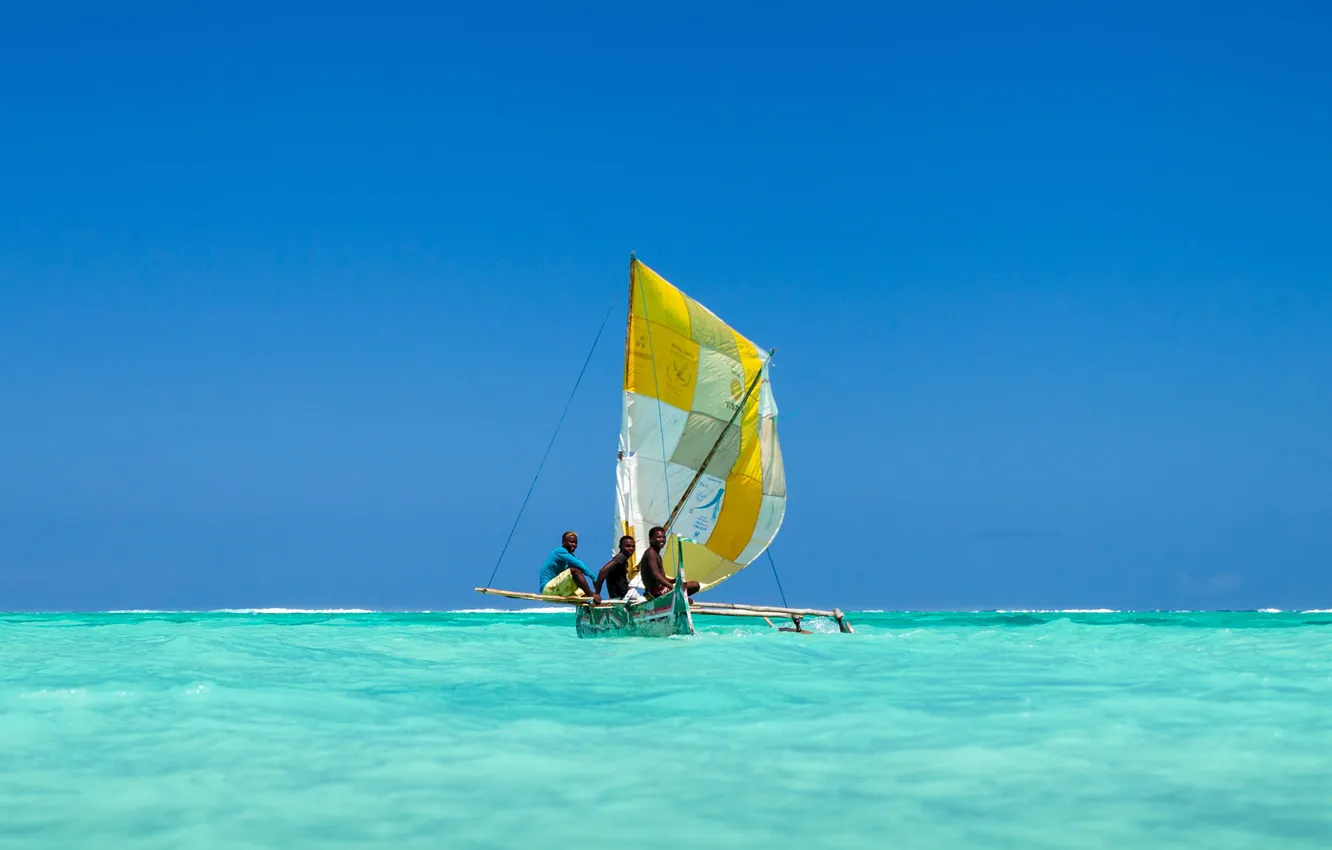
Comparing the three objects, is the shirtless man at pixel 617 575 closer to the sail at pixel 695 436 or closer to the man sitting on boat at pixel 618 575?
the man sitting on boat at pixel 618 575

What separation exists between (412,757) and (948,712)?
418cm

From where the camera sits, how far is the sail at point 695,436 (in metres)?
24.9

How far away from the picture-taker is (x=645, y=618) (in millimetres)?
19250

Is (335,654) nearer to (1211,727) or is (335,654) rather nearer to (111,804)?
(111,804)

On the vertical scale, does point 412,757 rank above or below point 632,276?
below

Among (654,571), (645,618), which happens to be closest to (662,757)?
(645,618)

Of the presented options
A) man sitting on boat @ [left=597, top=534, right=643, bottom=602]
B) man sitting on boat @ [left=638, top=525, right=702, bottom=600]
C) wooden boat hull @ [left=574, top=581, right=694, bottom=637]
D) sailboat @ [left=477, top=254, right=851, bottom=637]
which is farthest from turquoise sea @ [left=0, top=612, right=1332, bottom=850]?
sailboat @ [left=477, top=254, right=851, bottom=637]

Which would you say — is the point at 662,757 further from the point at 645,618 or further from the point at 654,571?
the point at 654,571

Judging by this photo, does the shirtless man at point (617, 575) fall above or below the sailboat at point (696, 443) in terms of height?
below

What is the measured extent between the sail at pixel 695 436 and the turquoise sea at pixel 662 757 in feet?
39.7

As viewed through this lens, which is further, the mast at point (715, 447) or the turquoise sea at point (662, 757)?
the mast at point (715, 447)

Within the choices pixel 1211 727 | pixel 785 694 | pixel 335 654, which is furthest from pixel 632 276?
pixel 1211 727

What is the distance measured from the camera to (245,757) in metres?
7.07

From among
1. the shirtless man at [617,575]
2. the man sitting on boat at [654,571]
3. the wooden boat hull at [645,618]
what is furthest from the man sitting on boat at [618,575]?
the man sitting on boat at [654,571]
